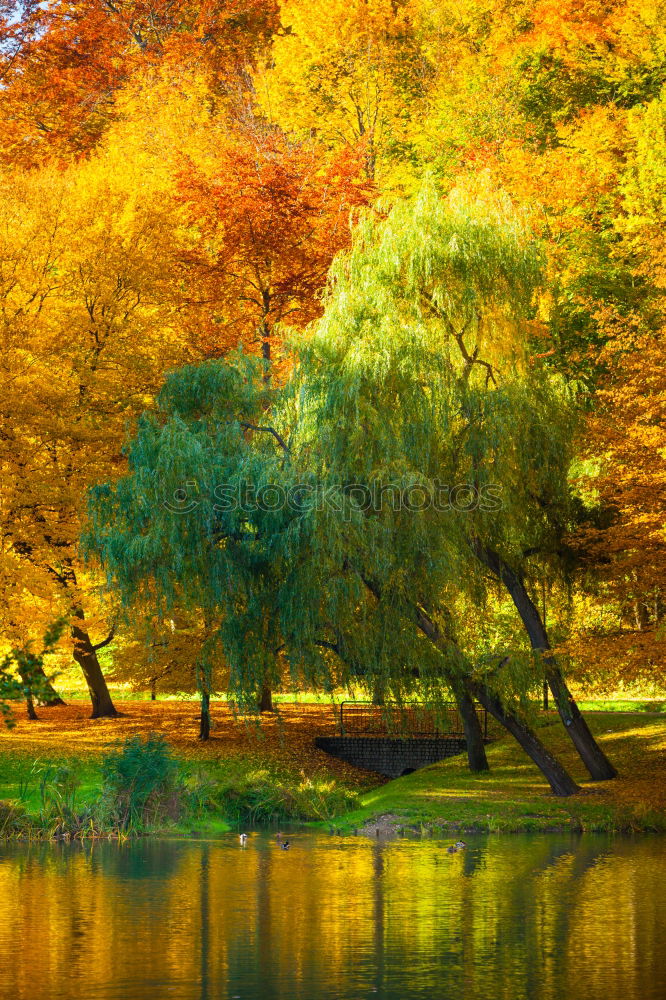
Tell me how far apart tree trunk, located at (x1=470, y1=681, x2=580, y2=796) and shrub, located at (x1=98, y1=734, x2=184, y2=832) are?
19.3 ft

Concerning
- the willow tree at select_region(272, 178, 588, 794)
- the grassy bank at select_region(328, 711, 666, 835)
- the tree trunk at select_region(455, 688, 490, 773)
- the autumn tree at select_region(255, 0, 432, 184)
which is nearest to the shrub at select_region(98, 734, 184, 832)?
the grassy bank at select_region(328, 711, 666, 835)

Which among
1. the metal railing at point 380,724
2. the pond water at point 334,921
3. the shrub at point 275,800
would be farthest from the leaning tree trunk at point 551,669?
the shrub at point 275,800

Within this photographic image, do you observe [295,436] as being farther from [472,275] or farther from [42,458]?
[42,458]

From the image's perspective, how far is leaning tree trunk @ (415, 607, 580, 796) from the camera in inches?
910

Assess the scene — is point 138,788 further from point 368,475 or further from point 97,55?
point 97,55

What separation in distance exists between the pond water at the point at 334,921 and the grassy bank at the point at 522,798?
1.72m

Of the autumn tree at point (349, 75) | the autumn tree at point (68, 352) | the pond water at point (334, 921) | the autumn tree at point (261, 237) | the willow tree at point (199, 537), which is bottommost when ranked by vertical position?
the pond water at point (334, 921)

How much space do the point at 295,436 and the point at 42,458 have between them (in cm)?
1010

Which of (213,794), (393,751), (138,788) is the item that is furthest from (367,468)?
(393,751)

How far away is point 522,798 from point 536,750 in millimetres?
949

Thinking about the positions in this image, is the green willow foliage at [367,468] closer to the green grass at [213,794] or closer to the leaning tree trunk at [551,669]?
the leaning tree trunk at [551,669]

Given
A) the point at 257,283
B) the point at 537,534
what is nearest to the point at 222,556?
the point at 537,534

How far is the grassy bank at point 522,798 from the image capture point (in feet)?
76.3

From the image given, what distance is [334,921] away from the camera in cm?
1459
